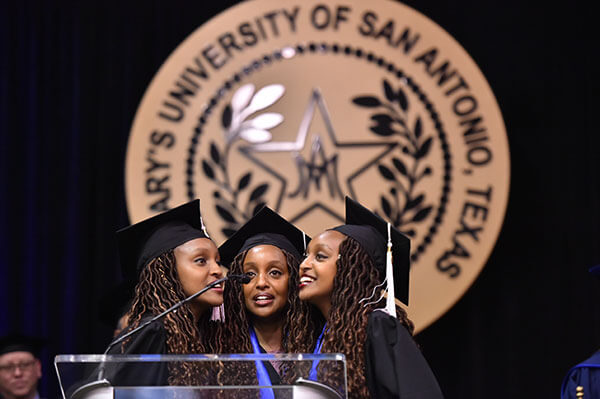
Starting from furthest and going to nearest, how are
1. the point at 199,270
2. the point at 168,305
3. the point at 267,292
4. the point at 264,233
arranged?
the point at 264,233, the point at 267,292, the point at 199,270, the point at 168,305

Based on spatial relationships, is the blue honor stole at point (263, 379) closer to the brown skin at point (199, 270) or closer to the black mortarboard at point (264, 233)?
the brown skin at point (199, 270)

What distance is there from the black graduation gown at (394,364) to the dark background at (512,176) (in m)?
2.13

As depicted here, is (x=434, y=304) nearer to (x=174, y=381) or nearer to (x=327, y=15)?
(x=327, y=15)

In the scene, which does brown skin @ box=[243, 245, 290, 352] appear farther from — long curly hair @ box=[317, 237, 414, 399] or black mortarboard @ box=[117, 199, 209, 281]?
long curly hair @ box=[317, 237, 414, 399]

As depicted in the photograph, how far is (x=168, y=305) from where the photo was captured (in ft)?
11.1

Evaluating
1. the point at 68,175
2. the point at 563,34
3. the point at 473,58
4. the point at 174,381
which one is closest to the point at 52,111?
the point at 68,175

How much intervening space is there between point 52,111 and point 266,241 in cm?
235

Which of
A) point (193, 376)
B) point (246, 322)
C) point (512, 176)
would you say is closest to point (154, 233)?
point (246, 322)

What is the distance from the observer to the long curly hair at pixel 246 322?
3.62 metres

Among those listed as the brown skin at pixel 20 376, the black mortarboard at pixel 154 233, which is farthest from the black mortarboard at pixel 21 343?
the black mortarboard at pixel 154 233

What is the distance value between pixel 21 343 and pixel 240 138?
174 cm

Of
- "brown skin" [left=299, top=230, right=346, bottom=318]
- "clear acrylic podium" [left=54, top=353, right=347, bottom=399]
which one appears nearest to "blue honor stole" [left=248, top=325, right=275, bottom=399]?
"clear acrylic podium" [left=54, top=353, right=347, bottom=399]

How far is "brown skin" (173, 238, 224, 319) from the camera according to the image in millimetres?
3484

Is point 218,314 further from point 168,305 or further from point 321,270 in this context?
point 321,270
